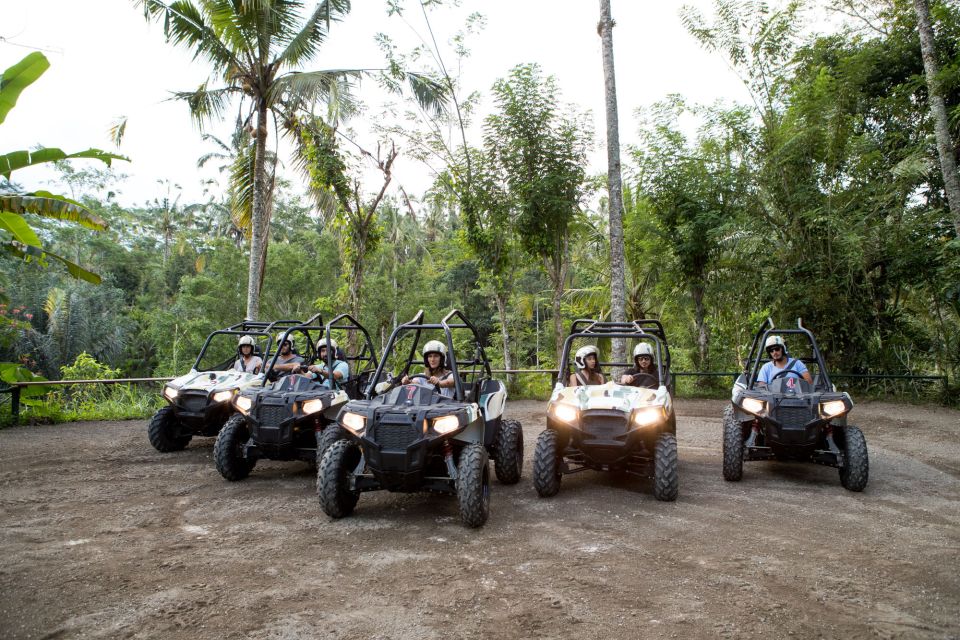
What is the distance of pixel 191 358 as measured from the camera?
23.8 m

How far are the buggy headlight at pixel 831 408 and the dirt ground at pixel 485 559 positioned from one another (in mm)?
786

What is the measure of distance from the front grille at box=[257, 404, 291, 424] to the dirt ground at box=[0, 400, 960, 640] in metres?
0.72

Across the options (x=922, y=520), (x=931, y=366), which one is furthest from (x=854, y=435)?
(x=931, y=366)

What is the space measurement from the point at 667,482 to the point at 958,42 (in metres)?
13.1

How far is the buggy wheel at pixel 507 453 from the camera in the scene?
5.96 metres

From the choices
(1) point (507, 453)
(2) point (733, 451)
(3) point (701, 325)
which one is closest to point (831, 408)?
(2) point (733, 451)

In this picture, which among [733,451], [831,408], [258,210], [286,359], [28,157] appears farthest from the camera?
[258,210]

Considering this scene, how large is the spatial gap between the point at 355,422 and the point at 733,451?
12.8 ft

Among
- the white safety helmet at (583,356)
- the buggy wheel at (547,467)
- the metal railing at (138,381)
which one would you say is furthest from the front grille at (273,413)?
the metal railing at (138,381)

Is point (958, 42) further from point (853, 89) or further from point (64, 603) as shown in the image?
point (64, 603)

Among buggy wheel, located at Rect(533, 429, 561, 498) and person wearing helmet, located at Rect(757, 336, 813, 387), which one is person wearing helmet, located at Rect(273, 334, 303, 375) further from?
person wearing helmet, located at Rect(757, 336, 813, 387)

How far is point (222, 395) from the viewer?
23.3ft

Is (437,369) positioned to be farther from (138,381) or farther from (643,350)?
(138,381)

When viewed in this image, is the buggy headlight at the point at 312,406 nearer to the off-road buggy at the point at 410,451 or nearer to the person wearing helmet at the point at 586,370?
the off-road buggy at the point at 410,451
